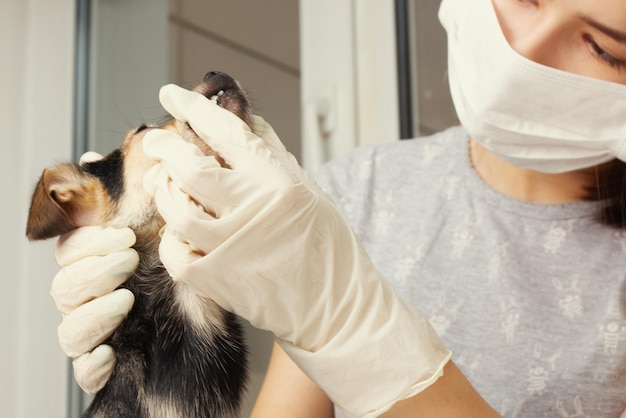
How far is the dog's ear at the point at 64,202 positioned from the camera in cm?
80

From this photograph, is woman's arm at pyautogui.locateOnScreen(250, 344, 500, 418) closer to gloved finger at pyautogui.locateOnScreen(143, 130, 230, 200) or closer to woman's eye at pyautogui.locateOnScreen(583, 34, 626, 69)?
gloved finger at pyautogui.locateOnScreen(143, 130, 230, 200)

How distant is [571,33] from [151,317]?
0.71m

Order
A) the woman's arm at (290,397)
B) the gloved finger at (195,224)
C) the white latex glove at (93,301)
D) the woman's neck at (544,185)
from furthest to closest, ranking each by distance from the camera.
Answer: the woman's neck at (544,185), the woman's arm at (290,397), the white latex glove at (93,301), the gloved finger at (195,224)

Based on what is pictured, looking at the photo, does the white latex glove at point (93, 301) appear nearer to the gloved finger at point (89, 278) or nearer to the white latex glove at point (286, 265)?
the gloved finger at point (89, 278)

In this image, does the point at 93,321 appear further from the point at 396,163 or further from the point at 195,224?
the point at 396,163

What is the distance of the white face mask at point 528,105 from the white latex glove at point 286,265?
0.39m

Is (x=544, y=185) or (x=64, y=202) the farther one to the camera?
(x=544, y=185)

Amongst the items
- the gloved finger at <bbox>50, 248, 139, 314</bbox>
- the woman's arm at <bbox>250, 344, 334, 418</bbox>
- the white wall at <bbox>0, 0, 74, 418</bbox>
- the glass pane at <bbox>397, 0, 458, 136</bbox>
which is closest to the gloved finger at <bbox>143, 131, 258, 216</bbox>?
the gloved finger at <bbox>50, 248, 139, 314</bbox>

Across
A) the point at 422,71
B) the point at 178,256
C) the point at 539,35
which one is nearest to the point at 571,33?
the point at 539,35

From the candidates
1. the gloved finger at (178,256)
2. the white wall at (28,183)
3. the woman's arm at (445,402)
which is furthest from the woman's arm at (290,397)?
the white wall at (28,183)

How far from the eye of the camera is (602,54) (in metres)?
0.94

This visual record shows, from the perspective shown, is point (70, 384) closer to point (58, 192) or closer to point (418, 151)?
point (58, 192)

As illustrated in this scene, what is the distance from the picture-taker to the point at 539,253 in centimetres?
112

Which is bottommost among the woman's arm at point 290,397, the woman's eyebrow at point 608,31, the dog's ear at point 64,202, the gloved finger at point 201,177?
the woman's arm at point 290,397
